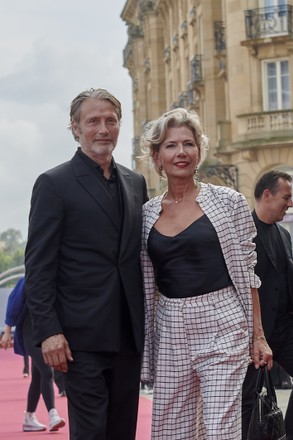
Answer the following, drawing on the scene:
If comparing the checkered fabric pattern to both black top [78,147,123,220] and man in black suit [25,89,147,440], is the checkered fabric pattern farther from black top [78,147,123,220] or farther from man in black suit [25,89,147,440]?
black top [78,147,123,220]

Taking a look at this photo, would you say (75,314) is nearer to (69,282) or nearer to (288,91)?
(69,282)

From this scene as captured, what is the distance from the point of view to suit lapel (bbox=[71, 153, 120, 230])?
789 centimetres

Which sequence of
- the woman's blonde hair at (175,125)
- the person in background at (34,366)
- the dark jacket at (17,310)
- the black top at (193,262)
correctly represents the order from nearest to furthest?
the black top at (193,262)
the woman's blonde hair at (175,125)
the person in background at (34,366)
the dark jacket at (17,310)

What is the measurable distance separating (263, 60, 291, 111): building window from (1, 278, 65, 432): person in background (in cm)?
3070

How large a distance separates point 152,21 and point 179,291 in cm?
6970

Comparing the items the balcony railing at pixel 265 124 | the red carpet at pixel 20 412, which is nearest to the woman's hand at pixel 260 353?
the red carpet at pixel 20 412

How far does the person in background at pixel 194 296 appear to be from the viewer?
24.9 feet

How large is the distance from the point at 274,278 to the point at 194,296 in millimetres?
2978

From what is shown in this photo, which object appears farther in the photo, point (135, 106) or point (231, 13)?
point (135, 106)

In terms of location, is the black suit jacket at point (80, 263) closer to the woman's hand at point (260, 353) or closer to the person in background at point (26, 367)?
the woman's hand at point (260, 353)

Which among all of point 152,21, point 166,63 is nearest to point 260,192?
point 166,63

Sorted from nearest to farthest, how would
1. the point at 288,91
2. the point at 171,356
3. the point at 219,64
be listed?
the point at 171,356
the point at 288,91
the point at 219,64

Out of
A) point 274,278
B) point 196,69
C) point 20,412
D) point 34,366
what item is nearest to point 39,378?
point 34,366

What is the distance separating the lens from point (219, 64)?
169 ft
